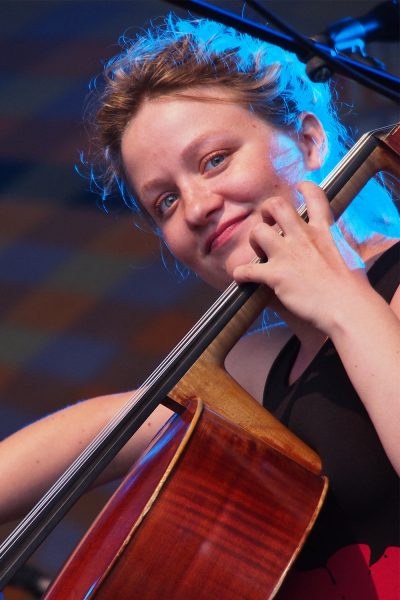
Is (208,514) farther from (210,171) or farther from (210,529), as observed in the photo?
(210,171)

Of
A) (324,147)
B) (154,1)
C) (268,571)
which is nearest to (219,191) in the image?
(324,147)

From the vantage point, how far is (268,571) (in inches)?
33.8

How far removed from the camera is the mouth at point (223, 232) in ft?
3.65

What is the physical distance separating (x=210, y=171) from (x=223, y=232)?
88 millimetres

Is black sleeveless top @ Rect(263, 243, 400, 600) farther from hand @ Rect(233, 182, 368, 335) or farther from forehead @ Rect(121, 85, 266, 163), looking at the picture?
forehead @ Rect(121, 85, 266, 163)

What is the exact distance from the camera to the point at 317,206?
37.4 inches

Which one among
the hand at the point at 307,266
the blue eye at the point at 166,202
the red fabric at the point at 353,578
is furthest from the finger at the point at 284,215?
the red fabric at the point at 353,578

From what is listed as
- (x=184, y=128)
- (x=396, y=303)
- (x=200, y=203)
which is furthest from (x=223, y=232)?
(x=396, y=303)

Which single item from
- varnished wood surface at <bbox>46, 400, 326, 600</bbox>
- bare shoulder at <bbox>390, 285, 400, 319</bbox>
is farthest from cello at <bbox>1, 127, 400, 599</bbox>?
bare shoulder at <bbox>390, 285, 400, 319</bbox>

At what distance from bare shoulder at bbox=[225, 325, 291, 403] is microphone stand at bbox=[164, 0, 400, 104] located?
441 mm

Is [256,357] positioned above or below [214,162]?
below

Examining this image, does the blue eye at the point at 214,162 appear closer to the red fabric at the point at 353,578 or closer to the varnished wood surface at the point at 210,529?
the varnished wood surface at the point at 210,529

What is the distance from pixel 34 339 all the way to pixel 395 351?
1.13 meters

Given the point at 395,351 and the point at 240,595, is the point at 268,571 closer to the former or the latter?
the point at 240,595
